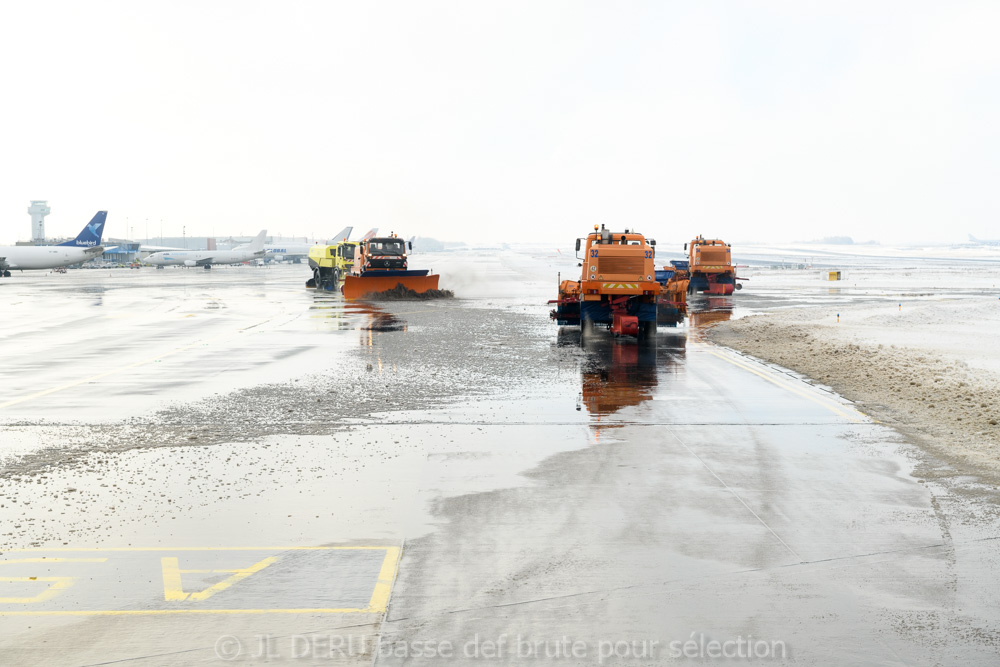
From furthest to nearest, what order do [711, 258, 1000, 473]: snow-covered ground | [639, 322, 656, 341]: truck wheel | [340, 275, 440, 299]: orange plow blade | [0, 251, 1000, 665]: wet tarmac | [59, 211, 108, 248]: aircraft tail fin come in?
[59, 211, 108, 248]: aircraft tail fin < [340, 275, 440, 299]: orange plow blade < [639, 322, 656, 341]: truck wheel < [711, 258, 1000, 473]: snow-covered ground < [0, 251, 1000, 665]: wet tarmac

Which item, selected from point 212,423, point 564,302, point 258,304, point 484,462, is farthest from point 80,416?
point 258,304

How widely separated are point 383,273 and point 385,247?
2.63 meters

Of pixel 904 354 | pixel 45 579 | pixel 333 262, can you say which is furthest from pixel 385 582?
pixel 333 262

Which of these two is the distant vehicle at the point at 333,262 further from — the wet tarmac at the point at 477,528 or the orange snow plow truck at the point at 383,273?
the wet tarmac at the point at 477,528

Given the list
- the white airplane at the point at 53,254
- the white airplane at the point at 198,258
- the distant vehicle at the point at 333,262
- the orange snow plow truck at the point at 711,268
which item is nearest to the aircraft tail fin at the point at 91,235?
the white airplane at the point at 53,254

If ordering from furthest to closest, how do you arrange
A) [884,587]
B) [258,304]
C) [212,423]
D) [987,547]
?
[258,304] → [212,423] → [987,547] → [884,587]

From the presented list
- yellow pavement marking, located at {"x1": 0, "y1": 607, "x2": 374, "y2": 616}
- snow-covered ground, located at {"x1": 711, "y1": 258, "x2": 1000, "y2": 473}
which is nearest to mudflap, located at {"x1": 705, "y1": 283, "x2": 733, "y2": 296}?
snow-covered ground, located at {"x1": 711, "y1": 258, "x2": 1000, "y2": 473}

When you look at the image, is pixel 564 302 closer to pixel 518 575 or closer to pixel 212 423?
pixel 212 423

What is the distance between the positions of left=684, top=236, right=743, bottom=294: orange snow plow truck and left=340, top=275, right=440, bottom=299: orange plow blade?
16.3 metres

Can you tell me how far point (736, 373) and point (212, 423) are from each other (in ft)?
35.1

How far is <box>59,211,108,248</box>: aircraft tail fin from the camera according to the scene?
100 metres

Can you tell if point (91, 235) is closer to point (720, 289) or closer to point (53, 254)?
point (53, 254)

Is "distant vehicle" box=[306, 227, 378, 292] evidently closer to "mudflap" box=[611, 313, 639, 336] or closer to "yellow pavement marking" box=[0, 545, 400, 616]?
Result: "mudflap" box=[611, 313, 639, 336]

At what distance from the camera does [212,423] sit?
1294 centimetres
